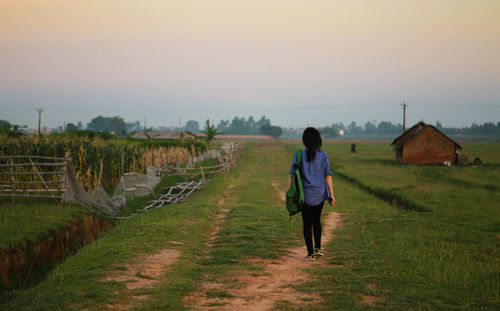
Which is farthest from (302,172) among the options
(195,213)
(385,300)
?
(195,213)

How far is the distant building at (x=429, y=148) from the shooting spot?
3784 cm

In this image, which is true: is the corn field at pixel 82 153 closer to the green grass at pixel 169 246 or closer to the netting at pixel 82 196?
the netting at pixel 82 196

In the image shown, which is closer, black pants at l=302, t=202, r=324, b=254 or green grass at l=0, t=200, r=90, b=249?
black pants at l=302, t=202, r=324, b=254

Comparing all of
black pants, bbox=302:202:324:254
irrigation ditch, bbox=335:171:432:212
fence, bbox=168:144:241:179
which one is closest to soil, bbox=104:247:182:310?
black pants, bbox=302:202:324:254

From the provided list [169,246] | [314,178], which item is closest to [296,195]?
[314,178]

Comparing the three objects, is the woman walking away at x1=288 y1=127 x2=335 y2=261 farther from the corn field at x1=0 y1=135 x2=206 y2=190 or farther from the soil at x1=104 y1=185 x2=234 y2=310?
the corn field at x1=0 y1=135 x2=206 y2=190

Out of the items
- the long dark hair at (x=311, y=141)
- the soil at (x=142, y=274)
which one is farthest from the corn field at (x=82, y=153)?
the long dark hair at (x=311, y=141)

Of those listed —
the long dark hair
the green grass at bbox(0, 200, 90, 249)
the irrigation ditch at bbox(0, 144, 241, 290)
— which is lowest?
the irrigation ditch at bbox(0, 144, 241, 290)

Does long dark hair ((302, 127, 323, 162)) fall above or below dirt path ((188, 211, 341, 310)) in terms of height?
above

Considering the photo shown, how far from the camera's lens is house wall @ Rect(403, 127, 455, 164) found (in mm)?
37844

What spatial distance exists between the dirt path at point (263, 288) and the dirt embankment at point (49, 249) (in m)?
4.79

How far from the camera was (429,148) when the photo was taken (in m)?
38.1

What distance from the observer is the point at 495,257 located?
8.48m

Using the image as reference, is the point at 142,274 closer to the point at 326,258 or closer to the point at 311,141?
the point at 326,258
